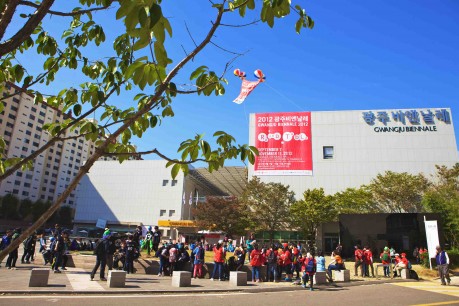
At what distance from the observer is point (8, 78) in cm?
454

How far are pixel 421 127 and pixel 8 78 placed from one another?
177ft

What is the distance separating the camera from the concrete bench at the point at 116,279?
11445 mm

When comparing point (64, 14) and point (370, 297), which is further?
point (370, 297)

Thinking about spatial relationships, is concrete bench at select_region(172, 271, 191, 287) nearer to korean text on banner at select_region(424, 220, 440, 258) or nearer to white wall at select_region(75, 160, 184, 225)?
korean text on banner at select_region(424, 220, 440, 258)

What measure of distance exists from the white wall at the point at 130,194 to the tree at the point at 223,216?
37.8ft

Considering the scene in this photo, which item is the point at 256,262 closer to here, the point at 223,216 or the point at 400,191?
the point at 400,191

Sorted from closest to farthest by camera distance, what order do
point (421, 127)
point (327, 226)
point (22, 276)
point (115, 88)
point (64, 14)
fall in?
point (64, 14) < point (115, 88) < point (22, 276) < point (327, 226) < point (421, 127)

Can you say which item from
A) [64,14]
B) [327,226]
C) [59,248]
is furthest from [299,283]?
[327,226]

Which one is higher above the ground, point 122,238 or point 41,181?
point 41,181

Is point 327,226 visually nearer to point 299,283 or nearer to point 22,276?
point 299,283

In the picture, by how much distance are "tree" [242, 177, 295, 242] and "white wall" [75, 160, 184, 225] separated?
2043 cm

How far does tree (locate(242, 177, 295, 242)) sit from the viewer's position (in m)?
41.0

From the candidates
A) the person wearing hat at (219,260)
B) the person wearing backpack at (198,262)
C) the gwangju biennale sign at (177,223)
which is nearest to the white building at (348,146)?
the gwangju biennale sign at (177,223)

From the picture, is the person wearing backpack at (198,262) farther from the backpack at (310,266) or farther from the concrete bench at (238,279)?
the backpack at (310,266)
